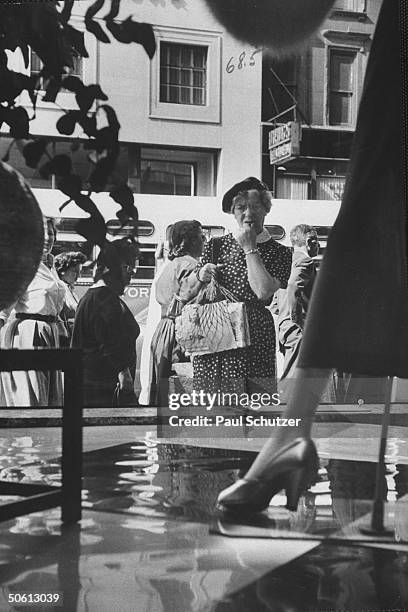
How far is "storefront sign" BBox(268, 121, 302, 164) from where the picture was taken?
1573 millimetres

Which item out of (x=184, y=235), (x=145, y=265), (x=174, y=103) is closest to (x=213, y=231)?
(x=184, y=235)

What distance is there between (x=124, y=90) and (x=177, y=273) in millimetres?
425

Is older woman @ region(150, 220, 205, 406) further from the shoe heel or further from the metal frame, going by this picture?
the shoe heel

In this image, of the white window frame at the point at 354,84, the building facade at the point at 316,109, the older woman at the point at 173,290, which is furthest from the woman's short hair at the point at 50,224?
the white window frame at the point at 354,84

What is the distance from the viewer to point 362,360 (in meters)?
1.59

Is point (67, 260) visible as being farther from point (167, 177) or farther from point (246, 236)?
point (246, 236)

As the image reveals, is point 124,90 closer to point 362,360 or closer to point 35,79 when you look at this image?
point 35,79

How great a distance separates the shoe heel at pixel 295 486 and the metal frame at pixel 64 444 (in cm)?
45

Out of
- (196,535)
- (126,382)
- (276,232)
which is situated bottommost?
(196,535)

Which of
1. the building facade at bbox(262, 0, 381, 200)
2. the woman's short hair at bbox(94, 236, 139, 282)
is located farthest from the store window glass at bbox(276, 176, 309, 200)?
the woman's short hair at bbox(94, 236, 139, 282)

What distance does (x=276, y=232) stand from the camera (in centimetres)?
158

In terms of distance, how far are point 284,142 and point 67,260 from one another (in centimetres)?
53

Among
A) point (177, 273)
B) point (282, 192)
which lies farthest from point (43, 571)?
point (282, 192)

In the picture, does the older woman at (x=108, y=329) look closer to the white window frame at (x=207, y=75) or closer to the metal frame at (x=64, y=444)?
the metal frame at (x=64, y=444)
